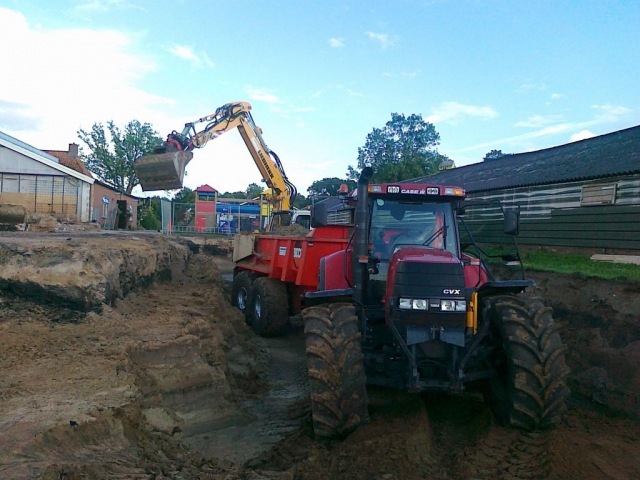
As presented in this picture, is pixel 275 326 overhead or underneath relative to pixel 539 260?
underneath

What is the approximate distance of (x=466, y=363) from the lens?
5398 mm

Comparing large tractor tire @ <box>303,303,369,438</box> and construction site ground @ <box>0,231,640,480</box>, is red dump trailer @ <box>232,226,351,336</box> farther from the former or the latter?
large tractor tire @ <box>303,303,369,438</box>

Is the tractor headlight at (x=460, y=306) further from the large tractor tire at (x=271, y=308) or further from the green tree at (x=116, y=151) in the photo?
the green tree at (x=116, y=151)

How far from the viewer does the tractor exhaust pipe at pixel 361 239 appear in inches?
225

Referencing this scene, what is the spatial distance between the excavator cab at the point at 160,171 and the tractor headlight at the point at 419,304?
10.9 metres

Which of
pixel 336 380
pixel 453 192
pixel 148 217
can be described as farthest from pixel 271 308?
pixel 148 217

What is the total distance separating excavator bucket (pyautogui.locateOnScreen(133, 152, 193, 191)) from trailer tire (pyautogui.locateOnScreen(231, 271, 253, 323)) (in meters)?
3.67

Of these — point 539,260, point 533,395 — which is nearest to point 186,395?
point 533,395

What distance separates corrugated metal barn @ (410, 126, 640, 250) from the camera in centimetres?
1234

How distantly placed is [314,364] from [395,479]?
123 centimetres

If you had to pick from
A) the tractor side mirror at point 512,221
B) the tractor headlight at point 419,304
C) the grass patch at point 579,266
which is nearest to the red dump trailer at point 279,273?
the tractor side mirror at point 512,221

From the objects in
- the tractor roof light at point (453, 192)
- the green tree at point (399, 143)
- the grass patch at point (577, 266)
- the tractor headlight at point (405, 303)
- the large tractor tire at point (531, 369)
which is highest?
the green tree at point (399, 143)

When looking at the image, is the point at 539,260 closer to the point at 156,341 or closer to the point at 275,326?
the point at 275,326

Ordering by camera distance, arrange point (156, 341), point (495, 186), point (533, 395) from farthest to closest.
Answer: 1. point (495, 186)
2. point (156, 341)
3. point (533, 395)
